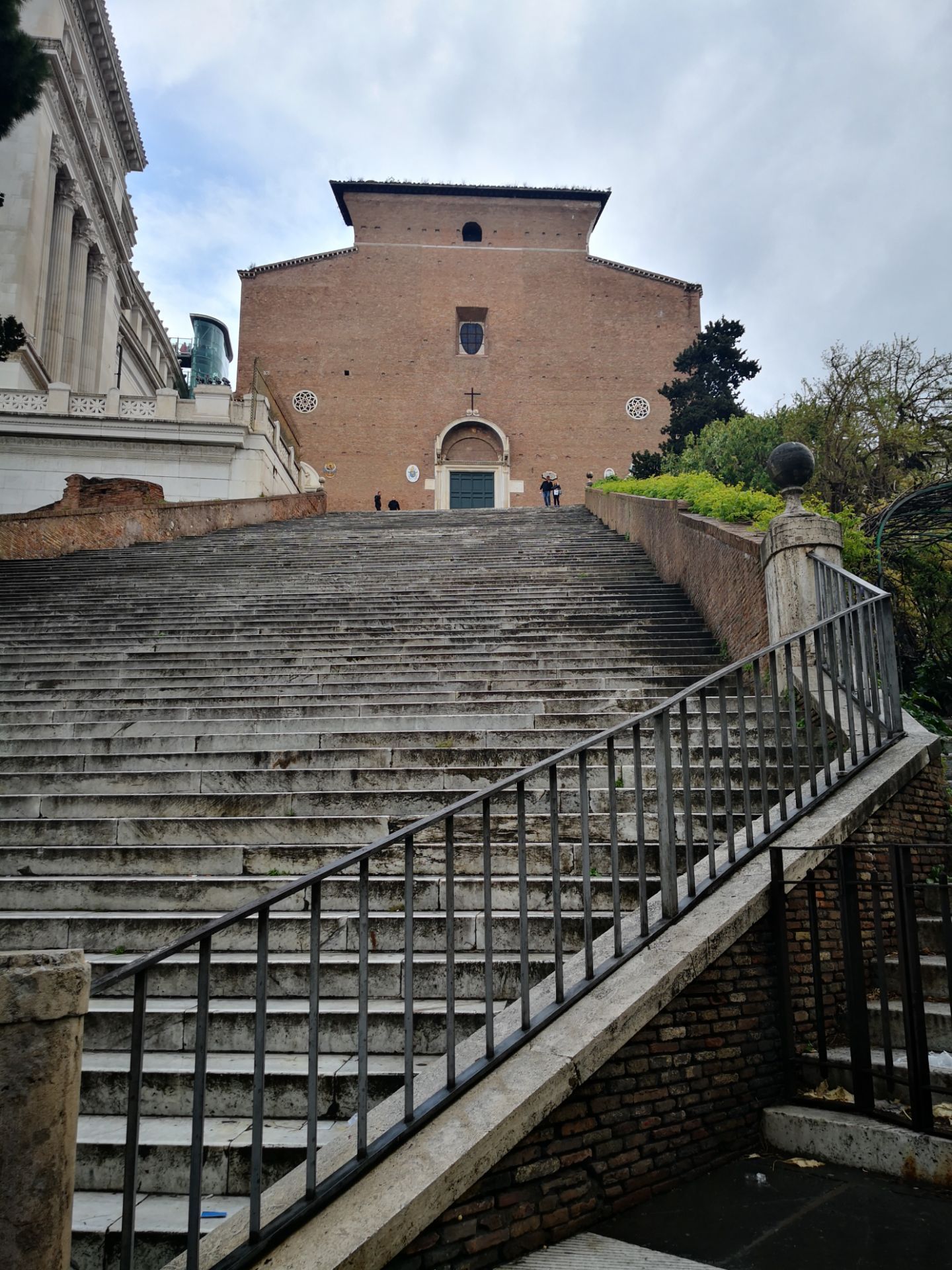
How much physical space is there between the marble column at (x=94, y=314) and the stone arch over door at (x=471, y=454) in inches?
510

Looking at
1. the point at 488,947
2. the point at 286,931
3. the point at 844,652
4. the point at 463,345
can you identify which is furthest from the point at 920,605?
the point at 463,345

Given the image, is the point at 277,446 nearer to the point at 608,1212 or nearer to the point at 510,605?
the point at 510,605

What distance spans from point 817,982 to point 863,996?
7.4 inches

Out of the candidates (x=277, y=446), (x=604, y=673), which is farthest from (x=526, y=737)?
(x=277, y=446)

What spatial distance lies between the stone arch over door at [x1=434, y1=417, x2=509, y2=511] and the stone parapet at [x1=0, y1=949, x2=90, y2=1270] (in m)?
33.1

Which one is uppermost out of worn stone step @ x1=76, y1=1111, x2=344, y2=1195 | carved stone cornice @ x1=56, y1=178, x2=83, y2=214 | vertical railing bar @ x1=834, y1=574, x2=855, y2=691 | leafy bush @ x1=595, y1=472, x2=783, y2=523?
carved stone cornice @ x1=56, y1=178, x2=83, y2=214

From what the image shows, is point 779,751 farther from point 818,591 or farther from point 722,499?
point 722,499

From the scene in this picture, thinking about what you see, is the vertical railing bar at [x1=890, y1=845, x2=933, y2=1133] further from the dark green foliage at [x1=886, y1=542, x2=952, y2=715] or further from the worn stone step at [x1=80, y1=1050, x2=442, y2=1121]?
the dark green foliage at [x1=886, y1=542, x2=952, y2=715]

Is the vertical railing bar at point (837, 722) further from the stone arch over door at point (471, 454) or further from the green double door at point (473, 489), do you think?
the green double door at point (473, 489)

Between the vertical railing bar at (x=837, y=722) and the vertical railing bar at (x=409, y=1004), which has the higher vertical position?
the vertical railing bar at (x=837, y=722)

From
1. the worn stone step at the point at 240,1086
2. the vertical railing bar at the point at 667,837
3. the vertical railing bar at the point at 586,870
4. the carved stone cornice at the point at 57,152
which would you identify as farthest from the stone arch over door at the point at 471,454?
the worn stone step at the point at 240,1086

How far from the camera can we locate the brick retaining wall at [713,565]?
8000mm

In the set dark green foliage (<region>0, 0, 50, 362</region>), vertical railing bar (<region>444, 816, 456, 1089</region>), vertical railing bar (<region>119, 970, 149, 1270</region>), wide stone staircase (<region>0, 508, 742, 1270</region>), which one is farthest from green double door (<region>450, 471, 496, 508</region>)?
vertical railing bar (<region>119, 970, 149, 1270</region>)

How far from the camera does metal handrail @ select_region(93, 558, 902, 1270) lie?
2.61m
